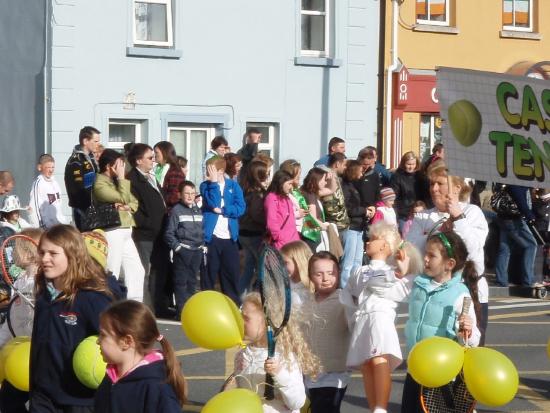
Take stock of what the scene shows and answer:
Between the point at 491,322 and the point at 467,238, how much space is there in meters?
6.32

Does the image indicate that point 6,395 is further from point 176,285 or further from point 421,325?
point 176,285

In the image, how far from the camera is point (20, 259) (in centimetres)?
833

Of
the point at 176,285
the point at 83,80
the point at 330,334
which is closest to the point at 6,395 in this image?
the point at 330,334

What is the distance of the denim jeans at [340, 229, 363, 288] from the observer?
16.6 metres

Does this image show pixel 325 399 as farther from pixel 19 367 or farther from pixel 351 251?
pixel 351 251

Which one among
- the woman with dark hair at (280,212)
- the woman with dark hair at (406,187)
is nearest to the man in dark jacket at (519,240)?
the woman with dark hair at (406,187)

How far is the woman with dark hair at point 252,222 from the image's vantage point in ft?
49.2

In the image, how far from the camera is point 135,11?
2272cm

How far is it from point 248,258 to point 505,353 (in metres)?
3.64

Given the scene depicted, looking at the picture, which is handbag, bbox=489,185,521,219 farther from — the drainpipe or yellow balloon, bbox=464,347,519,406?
yellow balloon, bbox=464,347,519,406

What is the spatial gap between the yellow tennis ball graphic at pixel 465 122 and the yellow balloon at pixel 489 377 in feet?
3.94

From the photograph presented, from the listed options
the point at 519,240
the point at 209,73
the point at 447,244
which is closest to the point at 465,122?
the point at 447,244

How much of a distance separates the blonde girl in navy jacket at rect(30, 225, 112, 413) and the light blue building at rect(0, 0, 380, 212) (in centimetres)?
1522

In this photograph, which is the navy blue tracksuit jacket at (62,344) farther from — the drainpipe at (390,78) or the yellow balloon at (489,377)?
the drainpipe at (390,78)
